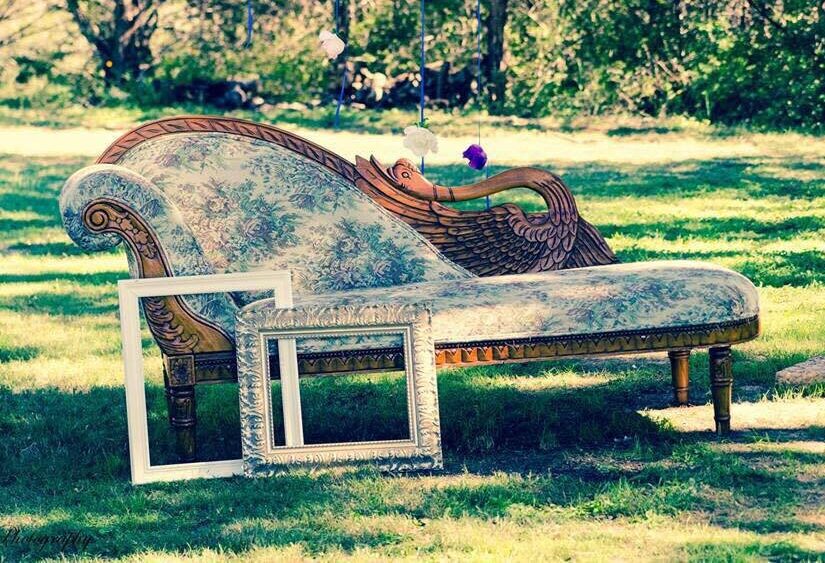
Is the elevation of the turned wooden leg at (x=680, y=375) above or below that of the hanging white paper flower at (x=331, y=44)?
below

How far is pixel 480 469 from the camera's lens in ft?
16.1

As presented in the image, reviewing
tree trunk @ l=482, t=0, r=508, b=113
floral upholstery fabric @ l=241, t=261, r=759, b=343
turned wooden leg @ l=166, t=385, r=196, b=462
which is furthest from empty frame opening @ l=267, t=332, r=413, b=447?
tree trunk @ l=482, t=0, r=508, b=113

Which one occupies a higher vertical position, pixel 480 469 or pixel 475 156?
pixel 475 156

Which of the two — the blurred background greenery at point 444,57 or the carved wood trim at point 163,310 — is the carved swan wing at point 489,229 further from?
the blurred background greenery at point 444,57

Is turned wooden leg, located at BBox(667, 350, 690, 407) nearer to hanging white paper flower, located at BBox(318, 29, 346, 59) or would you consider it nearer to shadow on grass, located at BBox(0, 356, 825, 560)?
shadow on grass, located at BBox(0, 356, 825, 560)

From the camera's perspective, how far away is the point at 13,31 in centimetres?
1767

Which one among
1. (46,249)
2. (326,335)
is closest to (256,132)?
(326,335)

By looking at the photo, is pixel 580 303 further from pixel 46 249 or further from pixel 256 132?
pixel 46 249

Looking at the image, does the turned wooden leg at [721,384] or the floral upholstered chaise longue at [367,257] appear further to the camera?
the turned wooden leg at [721,384]

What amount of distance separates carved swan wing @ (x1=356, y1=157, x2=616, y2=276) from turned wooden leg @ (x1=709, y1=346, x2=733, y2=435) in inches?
25.9

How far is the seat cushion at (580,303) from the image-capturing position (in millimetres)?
4871

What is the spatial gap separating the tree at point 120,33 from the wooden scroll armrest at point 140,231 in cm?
1276

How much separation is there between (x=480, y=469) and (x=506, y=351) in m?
0.40

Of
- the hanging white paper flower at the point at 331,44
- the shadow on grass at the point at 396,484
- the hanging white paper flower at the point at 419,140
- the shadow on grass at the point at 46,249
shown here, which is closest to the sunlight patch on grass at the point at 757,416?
the shadow on grass at the point at 396,484
